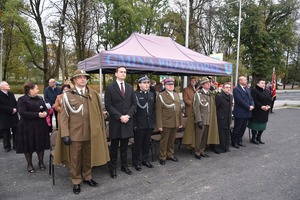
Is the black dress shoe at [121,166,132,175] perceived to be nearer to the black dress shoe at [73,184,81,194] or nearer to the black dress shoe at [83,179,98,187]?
the black dress shoe at [83,179,98,187]

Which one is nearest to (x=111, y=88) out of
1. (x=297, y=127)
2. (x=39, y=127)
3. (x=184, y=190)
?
(x=39, y=127)

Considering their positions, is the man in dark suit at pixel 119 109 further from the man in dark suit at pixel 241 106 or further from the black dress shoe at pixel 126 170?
the man in dark suit at pixel 241 106

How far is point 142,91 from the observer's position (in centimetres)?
458

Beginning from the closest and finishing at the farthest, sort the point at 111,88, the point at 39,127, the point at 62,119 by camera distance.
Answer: the point at 62,119, the point at 111,88, the point at 39,127

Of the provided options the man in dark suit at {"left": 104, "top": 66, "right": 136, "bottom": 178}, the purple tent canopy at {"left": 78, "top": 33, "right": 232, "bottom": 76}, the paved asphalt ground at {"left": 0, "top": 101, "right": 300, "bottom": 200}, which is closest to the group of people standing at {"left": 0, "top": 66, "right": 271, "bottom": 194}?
the man in dark suit at {"left": 104, "top": 66, "right": 136, "bottom": 178}

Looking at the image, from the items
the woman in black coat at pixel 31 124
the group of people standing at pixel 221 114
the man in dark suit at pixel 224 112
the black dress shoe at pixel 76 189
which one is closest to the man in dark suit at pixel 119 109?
the black dress shoe at pixel 76 189

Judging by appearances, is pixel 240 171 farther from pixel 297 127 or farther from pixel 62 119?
pixel 297 127

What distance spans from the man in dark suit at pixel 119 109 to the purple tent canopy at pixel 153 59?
2.13 ft

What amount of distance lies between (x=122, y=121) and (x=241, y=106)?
352cm

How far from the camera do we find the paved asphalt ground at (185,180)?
Result: 3.59 m

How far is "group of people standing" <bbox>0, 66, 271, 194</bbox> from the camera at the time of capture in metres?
3.66

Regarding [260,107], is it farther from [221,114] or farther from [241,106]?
[221,114]

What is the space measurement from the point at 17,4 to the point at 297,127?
18.4 metres

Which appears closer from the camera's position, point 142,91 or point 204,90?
point 142,91
